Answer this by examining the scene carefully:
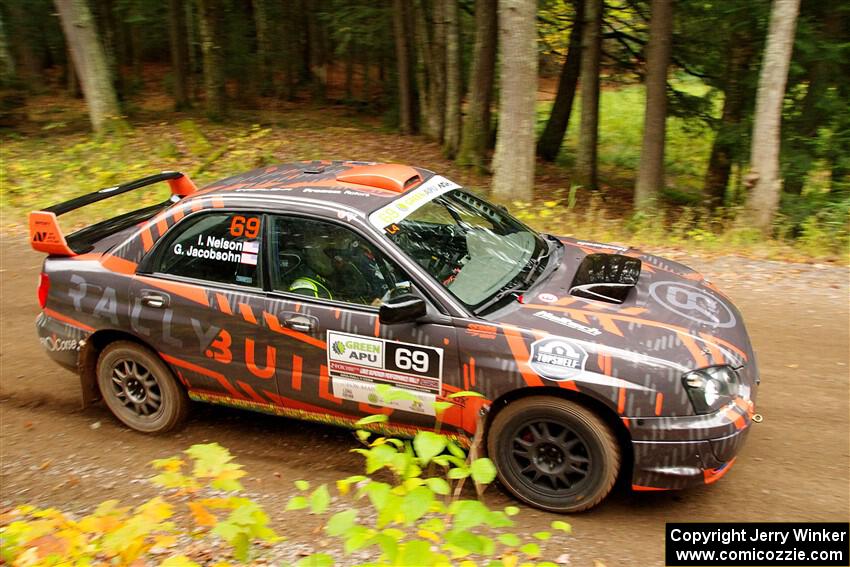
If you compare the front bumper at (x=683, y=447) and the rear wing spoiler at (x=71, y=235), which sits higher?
the rear wing spoiler at (x=71, y=235)

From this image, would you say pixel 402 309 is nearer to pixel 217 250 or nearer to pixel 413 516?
pixel 217 250

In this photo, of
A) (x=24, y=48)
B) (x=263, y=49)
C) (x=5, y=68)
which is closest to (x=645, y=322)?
(x=263, y=49)

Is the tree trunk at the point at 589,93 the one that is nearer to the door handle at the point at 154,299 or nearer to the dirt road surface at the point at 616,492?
the dirt road surface at the point at 616,492

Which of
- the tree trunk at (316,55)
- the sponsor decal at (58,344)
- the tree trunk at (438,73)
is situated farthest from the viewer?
the tree trunk at (316,55)

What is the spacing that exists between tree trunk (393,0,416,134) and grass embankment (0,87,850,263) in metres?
0.59

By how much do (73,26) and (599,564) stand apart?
52.3ft

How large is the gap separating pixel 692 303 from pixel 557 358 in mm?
1192

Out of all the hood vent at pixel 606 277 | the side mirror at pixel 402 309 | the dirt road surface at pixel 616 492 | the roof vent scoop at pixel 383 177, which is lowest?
the dirt road surface at pixel 616 492

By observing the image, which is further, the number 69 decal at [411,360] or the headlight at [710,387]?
the number 69 decal at [411,360]

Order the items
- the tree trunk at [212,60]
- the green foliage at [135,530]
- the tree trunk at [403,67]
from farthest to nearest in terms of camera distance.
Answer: the tree trunk at [403,67], the tree trunk at [212,60], the green foliage at [135,530]

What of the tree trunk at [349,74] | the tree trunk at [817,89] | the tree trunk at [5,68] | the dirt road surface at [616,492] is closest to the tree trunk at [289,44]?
the tree trunk at [349,74]

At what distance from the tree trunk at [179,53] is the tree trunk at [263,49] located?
3.38 metres

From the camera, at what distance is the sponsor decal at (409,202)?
4.68 metres

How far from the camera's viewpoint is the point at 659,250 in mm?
8930
